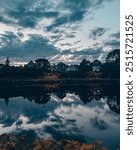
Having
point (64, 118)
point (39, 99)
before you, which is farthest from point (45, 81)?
point (64, 118)

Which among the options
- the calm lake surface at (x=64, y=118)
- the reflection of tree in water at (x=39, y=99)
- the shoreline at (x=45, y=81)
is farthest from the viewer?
the shoreline at (x=45, y=81)

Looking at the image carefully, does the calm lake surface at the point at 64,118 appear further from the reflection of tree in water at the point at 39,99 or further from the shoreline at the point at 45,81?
the shoreline at the point at 45,81

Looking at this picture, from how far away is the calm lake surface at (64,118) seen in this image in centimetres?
965

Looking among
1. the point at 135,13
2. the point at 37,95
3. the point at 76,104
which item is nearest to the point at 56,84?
the point at 37,95

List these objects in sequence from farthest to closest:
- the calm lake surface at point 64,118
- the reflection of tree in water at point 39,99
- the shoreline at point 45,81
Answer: the shoreline at point 45,81, the reflection of tree in water at point 39,99, the calm lake surface at point 64,118

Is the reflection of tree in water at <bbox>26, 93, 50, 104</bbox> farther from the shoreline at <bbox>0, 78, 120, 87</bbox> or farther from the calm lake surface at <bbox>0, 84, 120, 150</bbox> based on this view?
the shoreline at <bbox>0, 78, 120, 87</bbox>

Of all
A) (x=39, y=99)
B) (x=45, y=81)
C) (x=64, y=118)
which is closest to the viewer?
(x=64, y=118)

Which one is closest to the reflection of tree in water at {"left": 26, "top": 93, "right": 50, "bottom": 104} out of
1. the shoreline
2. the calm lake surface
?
the calm lake surface

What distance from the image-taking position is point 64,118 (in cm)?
1225

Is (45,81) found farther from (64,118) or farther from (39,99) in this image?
(64,118)

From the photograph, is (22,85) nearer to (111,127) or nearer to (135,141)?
(111,127)

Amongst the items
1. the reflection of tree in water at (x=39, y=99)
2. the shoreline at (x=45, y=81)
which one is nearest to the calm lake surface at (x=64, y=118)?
the reflection of tree in water at (x=39, y=99)

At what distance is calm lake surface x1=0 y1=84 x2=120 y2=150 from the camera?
9.65 metres

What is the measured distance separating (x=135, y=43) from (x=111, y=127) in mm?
6195
